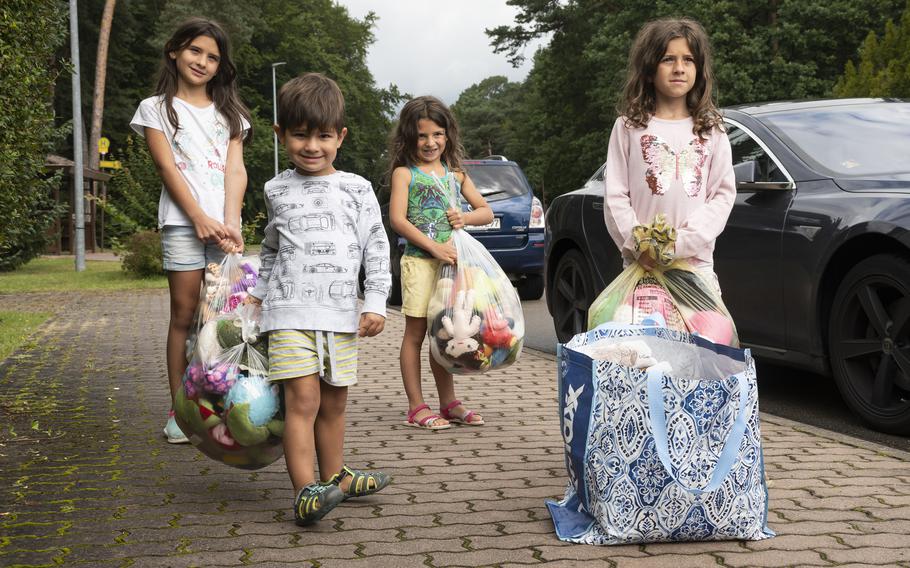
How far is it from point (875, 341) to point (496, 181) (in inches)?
356

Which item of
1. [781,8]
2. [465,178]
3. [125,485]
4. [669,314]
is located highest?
[781,8]

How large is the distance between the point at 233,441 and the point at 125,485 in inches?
30.9

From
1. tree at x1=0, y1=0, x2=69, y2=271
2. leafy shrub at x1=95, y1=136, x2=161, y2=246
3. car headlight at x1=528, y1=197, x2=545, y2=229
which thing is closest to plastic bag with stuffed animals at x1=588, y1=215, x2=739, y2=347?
tree at x1=0, y1=0, x2=69, y2=271

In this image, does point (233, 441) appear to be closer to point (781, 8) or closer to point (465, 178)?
point (465, 178)

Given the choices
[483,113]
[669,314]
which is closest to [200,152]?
[669,314]

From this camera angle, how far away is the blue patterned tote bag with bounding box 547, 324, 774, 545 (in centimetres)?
375

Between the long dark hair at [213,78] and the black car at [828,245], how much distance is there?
266 centimetres

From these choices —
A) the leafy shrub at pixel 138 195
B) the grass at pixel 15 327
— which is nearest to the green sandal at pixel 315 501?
the grass at pixel 15 327

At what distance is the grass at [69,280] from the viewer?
1867 centimetres

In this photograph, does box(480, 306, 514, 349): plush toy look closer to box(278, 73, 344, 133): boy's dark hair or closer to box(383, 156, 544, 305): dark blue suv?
box(278, 73, 344, 133): boy's dark hair

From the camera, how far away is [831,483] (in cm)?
469

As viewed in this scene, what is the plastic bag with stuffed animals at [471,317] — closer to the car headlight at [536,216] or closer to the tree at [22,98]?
the tree at [22,98]

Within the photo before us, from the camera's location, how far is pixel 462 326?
5.89 meters

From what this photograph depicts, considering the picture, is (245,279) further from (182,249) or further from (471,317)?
(471,317)
